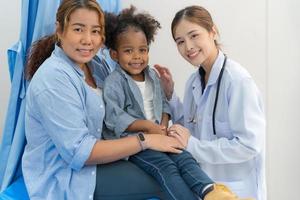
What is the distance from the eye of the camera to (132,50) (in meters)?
1.63

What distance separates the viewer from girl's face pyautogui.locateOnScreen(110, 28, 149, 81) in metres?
1.62

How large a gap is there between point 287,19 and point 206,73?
2.70ft

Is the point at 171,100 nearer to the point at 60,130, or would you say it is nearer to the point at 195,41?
the point at 195,41

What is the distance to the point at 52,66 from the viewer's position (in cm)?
139

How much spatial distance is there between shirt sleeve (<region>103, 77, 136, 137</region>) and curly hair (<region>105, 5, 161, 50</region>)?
0.21 metres

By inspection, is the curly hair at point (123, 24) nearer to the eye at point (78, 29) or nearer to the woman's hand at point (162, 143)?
the eye at point (78, 29)

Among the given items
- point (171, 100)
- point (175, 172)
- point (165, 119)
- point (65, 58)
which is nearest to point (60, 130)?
point (65, 58)

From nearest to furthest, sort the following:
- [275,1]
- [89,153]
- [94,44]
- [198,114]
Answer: [89,153] → [94,44] → [198,114] → [275,1]

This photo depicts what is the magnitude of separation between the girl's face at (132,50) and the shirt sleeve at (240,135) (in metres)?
0.38

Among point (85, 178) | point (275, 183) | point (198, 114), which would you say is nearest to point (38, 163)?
point (85, 178)

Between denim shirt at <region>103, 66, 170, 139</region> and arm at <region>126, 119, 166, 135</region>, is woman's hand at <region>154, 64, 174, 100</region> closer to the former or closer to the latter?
denim shirt at <region>103, 66, 170, 139</region>

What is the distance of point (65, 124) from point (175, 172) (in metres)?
0.40

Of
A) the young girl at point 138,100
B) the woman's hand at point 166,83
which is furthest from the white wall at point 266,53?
the young girl at point 138,100

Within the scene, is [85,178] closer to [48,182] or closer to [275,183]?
[48,182]
